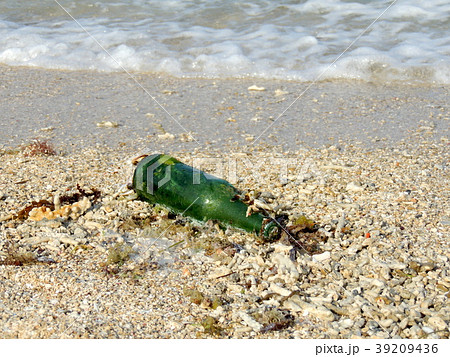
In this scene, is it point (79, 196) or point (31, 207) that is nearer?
point (31, 207)

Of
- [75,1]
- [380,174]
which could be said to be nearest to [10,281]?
[380,174]

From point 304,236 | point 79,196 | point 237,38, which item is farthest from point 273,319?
point 237,38

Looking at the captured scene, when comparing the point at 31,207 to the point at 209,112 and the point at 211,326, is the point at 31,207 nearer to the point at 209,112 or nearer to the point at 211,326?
the point at 211,326

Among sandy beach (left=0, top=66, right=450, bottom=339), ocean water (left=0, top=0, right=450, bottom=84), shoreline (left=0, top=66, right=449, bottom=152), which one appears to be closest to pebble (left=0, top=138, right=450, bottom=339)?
sandy beach (left=0, top=66, right=450, bottom=339)

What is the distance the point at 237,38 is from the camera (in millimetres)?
6688

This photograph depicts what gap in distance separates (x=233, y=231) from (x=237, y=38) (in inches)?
176

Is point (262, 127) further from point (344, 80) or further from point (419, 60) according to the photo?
point (419, 60)

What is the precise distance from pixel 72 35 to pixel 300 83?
328cm

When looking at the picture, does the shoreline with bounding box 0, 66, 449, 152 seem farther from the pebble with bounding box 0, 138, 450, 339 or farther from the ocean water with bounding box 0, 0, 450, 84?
the pebble with bounding box 0, 138, 450, 339

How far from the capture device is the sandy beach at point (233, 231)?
83.7 inches

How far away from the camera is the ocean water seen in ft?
18.6

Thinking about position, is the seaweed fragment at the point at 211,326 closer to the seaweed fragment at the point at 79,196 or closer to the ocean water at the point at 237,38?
the seaweed fragment at the point at 79,196

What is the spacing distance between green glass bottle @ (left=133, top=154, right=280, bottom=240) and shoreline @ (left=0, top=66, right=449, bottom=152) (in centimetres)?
99

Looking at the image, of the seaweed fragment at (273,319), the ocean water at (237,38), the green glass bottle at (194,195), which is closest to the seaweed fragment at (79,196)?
the green glass bottle at (194,195)
